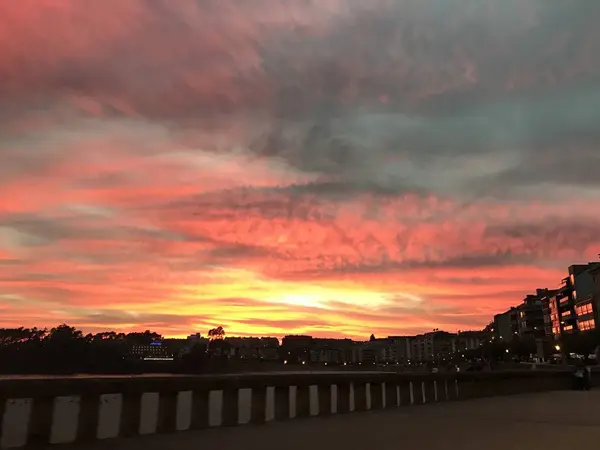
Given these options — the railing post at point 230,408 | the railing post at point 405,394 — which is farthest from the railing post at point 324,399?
the railing post at point 405,394

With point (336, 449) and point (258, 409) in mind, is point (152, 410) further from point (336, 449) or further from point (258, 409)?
point (336, 449)

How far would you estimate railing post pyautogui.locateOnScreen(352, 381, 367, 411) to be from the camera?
11.5 m

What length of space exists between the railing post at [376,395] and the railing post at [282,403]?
3002mm

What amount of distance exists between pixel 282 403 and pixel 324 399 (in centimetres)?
128

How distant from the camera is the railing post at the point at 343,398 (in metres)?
10.9

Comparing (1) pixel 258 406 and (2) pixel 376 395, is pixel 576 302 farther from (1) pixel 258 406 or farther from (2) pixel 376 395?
(1) pixel 258 406

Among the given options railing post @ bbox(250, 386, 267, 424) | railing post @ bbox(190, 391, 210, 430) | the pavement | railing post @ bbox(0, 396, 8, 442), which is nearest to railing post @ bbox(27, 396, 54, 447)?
railing post @ bbox(0, 396, 8, 442)

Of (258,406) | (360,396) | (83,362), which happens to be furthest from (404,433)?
(83,362)

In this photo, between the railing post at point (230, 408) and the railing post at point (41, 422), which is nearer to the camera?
the railing post at point (41, 422)

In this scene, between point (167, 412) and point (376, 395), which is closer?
point (167, 412)

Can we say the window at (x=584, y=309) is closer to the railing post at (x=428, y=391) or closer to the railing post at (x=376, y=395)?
the railing post at (x=428, y=391)

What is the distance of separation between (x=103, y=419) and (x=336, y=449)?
9.79ft

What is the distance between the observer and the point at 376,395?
12.2 m

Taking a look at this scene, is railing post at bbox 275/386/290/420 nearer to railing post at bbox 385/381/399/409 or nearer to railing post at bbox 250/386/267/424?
railing post at bbox 250/386/267/424
